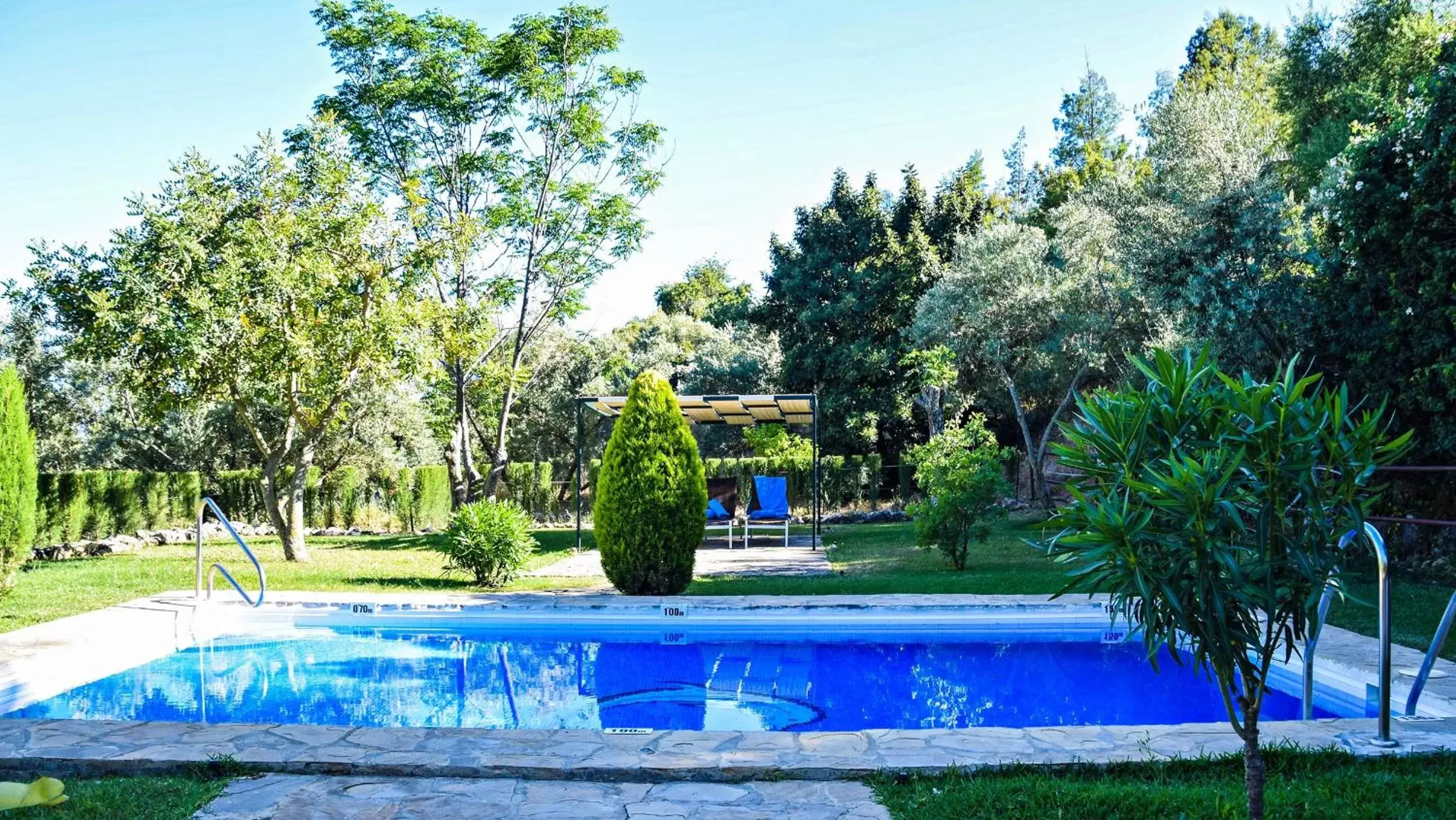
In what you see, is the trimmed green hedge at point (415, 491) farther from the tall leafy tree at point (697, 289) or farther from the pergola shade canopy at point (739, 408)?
the tall leafy tree at point (697, 289)

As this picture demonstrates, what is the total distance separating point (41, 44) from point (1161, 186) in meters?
15.4

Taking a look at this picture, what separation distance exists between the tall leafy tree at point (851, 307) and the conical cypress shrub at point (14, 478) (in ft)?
55.7

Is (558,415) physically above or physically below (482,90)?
below

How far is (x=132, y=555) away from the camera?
14.9 m

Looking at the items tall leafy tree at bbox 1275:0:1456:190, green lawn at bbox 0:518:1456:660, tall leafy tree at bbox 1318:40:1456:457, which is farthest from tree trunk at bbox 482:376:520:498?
tall leafy tree at bbox 1275:0:1456:190

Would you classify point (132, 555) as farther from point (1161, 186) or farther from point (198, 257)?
point (1161, 186)

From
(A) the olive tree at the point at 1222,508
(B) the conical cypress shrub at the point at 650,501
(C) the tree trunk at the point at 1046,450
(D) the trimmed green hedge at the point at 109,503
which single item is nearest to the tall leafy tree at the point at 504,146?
(D) the trimmed green hedge at the point at 109,503

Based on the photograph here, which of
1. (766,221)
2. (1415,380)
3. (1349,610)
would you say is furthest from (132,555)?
(766,221)

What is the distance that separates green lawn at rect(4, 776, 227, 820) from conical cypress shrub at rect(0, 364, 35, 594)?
5.16 m

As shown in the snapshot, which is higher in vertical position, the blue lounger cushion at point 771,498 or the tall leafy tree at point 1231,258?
the tall leafy tree at point 1231,258

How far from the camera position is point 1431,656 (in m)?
4.58

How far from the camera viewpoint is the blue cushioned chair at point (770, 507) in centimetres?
1530

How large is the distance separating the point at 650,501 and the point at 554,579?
7.53 ft

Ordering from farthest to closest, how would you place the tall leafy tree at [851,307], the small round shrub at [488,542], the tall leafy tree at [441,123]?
the tall leafy tree at [851,307], the tall leafy tree at [441,123], the small round shrub at [488,542]
